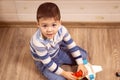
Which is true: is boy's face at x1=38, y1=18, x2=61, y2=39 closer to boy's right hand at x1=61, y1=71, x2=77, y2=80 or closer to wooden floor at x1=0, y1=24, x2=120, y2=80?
boy's right hand at x1=61, y1=71, x2=77, y2=80

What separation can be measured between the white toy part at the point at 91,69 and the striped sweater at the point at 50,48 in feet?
0.13

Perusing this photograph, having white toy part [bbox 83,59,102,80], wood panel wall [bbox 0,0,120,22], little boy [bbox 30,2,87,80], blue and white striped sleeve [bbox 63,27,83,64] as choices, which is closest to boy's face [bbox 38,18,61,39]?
little boy [bbox 30,2,87,80]

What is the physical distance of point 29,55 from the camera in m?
1.57

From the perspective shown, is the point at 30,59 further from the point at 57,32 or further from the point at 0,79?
the point at 57,32

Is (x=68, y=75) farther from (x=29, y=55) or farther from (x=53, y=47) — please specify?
(x=29, y=55)

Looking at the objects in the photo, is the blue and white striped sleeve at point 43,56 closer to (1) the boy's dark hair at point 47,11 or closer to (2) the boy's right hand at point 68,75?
(2) the boy's right hand at point 68,75

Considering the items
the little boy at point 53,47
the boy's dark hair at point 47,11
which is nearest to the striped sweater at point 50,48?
the little boy at point 53,47

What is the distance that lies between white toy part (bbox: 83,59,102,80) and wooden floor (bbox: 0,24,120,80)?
0.11ft

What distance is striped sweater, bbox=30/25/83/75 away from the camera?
1.27m

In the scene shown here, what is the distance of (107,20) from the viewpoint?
169cm

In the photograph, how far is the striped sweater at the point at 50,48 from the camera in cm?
127

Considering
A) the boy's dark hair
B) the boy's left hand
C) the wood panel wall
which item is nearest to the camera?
the boy's dark hair

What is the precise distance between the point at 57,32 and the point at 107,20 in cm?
51

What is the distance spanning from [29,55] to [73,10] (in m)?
0.40
